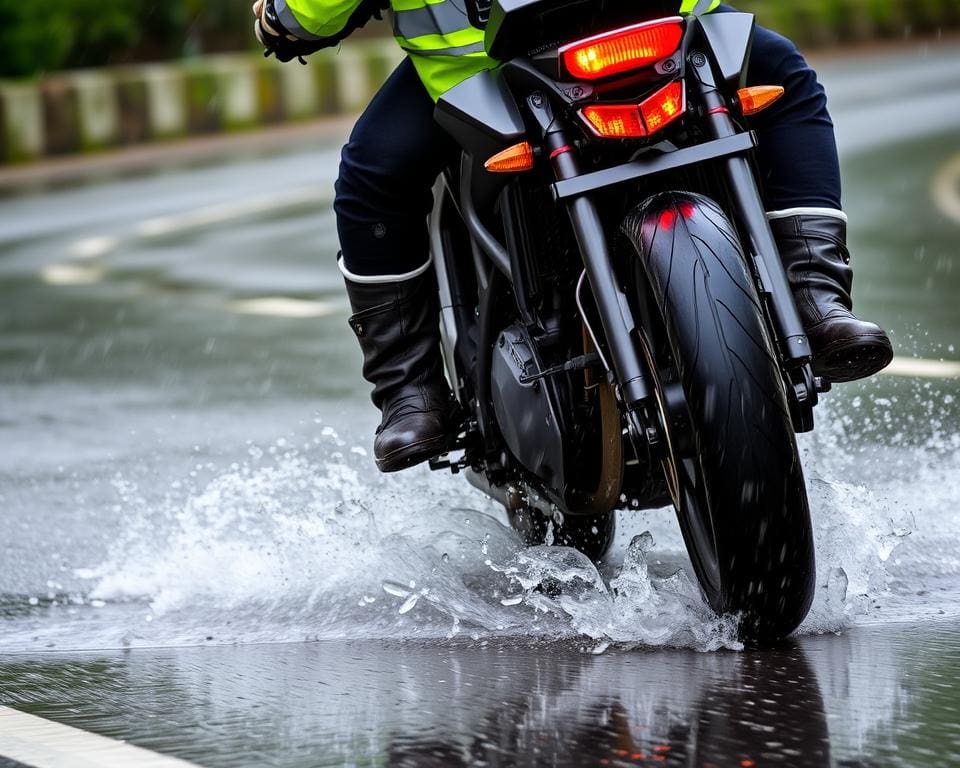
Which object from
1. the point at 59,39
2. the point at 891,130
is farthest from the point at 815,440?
the point at 59,39

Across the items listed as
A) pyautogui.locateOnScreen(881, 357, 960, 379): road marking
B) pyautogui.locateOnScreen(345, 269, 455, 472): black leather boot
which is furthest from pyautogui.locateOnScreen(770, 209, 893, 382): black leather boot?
pyautogui.locateOnScreen(881, 357, 960, 379): road marking

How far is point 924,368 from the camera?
707 cm

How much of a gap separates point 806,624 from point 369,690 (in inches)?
36.7

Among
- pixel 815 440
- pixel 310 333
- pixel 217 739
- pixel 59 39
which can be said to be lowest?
pixel 217 739

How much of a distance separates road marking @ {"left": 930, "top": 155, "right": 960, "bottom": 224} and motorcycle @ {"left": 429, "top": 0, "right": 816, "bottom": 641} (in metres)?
7.31

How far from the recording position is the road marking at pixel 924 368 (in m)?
6.91

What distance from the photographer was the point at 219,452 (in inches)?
257

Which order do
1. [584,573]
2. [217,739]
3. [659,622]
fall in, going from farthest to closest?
[584,573] → [659,622] → [217,739]

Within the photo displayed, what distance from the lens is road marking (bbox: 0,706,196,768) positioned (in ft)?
10.6

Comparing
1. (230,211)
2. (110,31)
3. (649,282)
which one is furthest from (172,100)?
(649,282)

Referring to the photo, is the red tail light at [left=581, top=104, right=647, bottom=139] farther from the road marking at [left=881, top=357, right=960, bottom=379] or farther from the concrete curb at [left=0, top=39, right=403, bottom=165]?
the concrete curb at [left=0, top=39, right=403, bottom=165]

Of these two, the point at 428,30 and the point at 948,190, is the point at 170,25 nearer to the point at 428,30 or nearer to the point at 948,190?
the point at 948,190

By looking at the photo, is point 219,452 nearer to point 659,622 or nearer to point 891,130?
point 659,622

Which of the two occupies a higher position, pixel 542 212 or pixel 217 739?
pixel 542 212
